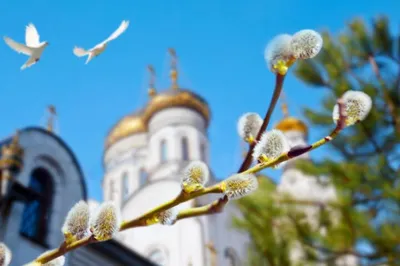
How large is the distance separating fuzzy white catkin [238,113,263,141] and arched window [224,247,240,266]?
12.5m

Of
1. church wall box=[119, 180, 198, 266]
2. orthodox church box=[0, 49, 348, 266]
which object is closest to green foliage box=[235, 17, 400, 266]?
orthodox church box=[0, 49, 348, 266]

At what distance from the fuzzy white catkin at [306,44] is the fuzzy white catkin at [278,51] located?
0.01 m

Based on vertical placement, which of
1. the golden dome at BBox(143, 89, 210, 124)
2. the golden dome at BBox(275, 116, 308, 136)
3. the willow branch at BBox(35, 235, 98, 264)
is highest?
the golden dome at BBox(275, 116, 308, 136)

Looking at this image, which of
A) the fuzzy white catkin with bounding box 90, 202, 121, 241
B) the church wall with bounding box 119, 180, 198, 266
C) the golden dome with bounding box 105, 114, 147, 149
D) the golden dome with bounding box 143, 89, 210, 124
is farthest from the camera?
the golden dome with bounding box 105, 114, 147, 149

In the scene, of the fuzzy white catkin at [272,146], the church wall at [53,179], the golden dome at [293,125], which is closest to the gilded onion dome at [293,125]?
the golden dome at [293,125]

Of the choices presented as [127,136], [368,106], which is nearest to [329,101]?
[368,106]

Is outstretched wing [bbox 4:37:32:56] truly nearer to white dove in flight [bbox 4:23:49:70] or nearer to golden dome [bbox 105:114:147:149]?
white dove in flight [bbox 4:23:49:70]

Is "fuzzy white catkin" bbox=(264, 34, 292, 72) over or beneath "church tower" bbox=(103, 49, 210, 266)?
beneath

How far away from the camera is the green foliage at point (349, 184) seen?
7.52 m

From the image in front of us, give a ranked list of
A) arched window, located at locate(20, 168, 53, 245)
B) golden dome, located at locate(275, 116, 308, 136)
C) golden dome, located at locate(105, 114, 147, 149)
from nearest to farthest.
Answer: arched window, located at locate(20, 168, 53, 245), golden dome, located at locate(275, 116, 308, 136), golden dome, located at locate(105, 114, 147, 149)

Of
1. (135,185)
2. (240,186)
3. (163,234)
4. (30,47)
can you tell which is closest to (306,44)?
(240,186)

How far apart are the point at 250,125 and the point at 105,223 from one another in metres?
0.42

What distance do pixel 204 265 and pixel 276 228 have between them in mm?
3860

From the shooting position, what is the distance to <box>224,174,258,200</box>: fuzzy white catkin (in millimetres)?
1015
